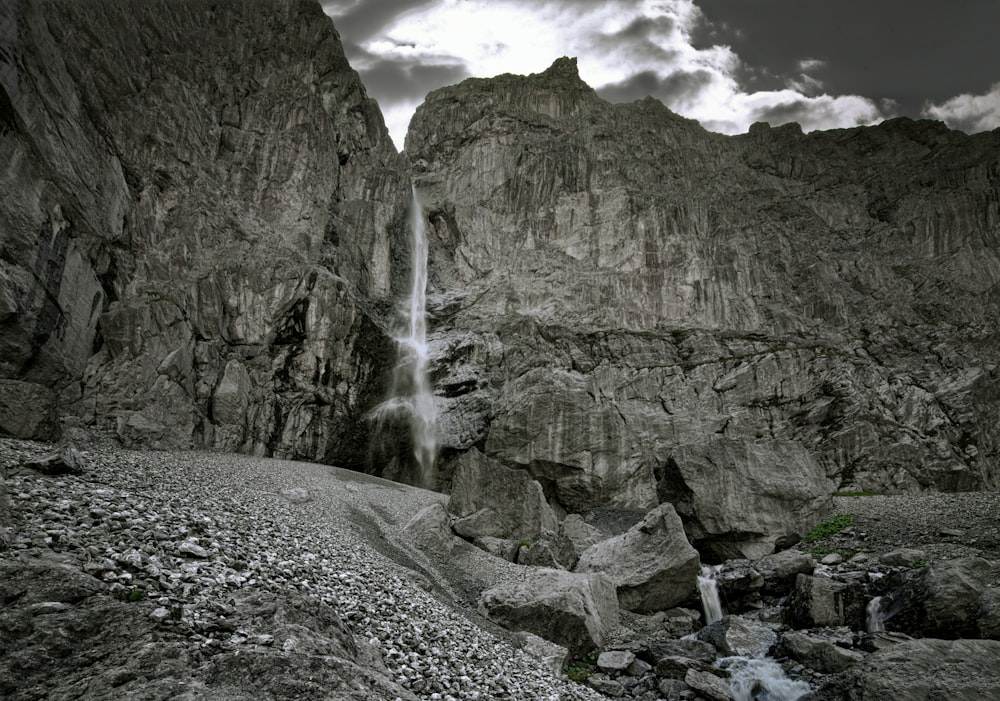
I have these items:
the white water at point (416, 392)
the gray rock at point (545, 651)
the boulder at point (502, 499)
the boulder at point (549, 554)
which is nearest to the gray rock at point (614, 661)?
the gray rock at point (545, 651)

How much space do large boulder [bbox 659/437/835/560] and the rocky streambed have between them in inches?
165

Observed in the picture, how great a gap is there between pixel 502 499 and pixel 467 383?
26047mm

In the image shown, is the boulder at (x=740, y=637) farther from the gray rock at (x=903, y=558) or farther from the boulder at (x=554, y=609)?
the gray rock at (x=903, y=558)

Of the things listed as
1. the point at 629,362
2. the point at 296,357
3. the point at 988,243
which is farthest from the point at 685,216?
the point at 296,357

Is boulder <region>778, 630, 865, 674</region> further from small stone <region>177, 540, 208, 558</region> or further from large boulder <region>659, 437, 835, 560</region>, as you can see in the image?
small stone <region>177, 540, 208, 558</region>

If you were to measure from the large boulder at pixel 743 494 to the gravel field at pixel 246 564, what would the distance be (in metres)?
19.1

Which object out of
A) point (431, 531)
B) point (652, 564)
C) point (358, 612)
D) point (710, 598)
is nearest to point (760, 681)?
point (652, 564)

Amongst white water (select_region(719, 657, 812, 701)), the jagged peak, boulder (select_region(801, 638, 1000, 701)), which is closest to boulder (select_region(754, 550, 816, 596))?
white water (select_region(719, 657, 812, 701))

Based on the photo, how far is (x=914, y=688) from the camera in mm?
12016

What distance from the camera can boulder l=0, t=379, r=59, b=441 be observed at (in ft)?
73.0

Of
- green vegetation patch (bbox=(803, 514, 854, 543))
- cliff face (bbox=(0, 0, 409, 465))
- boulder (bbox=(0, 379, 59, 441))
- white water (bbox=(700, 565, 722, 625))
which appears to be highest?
cliff face (bbox=(0, 0, 409, 465))

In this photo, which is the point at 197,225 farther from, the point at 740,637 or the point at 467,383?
the point at 740,637

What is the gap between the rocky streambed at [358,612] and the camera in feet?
23.7

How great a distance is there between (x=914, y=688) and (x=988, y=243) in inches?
3280
